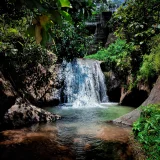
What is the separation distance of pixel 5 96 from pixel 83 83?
8.33 metres

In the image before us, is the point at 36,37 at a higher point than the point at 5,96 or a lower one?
higher

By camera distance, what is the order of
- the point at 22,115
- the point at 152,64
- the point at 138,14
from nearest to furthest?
the point at 22,115
the point at 138,14
the point at 152,64

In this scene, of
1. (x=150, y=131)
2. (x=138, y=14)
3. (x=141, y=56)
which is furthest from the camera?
(x=141, y=56)

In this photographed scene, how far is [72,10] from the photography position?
1994 mm

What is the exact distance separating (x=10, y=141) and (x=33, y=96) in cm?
646

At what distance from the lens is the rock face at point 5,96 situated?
6.05 meters

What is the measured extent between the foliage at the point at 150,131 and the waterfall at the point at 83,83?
7091mm

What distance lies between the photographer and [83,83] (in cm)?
1412

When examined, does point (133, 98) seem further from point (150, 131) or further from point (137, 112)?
point (150, 131)

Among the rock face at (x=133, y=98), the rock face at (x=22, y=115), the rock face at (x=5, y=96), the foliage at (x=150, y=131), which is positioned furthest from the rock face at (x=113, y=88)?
the rock face at (x=5, y=96)

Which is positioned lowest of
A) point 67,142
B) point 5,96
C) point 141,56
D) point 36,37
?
point 67,142

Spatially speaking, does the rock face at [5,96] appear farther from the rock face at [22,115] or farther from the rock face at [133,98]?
the rock face at [133,98]

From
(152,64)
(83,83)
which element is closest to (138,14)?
(152,64)

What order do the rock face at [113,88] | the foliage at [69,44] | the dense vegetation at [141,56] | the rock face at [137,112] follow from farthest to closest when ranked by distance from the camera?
the foliage at [69,44]
the rock face at [113,88]
the rock face at [137,112]
the dense vegetation at [141,56]
